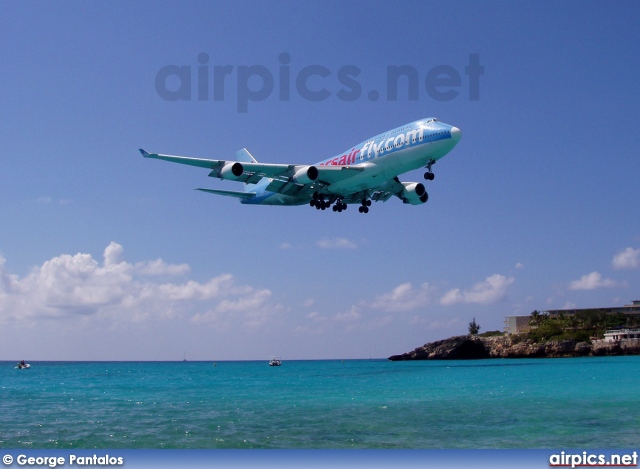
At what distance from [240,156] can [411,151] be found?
2976 centimetres

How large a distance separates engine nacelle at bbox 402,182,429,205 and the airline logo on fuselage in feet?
19.3

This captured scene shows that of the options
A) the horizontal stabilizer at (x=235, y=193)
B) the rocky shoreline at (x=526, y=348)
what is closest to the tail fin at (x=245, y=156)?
the horizontal stabilizer at (x=235, y=193)

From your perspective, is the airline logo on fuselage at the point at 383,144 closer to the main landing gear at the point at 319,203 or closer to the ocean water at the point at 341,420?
the main landing gear at the point at 319,203

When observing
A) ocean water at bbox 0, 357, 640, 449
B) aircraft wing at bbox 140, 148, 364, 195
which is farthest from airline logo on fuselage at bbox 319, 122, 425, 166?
ocean water at bbox 0, 357, 640, 449

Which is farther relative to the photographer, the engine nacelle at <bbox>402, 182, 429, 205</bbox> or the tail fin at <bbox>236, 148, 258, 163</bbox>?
the tail fin at <bbox>236, 148, 258, 163</bbox>

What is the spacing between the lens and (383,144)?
4519 cm

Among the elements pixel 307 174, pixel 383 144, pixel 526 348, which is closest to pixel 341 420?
pixel 307 174

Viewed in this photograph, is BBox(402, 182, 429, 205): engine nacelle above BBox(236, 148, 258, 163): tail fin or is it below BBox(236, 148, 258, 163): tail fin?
below

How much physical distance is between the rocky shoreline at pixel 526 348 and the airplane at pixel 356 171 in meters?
146

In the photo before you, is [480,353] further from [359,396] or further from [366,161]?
[366,161]

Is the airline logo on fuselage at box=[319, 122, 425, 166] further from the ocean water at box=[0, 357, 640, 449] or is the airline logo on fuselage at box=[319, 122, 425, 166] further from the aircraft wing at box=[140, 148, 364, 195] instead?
the ocean water at box=[0, 357, 640, 449]

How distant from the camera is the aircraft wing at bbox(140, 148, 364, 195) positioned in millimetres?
44594

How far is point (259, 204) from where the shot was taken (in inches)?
2215

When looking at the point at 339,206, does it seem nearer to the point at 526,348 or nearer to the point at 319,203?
the point at 319,203
